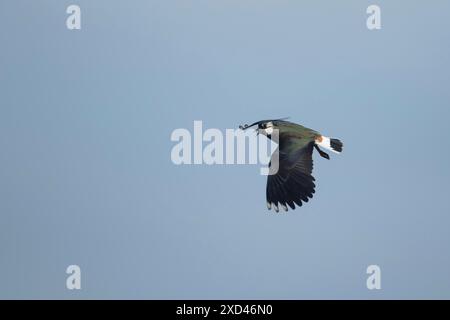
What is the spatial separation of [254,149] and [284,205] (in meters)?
1.31

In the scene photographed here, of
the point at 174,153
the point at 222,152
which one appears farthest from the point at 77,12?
the point at 222,152

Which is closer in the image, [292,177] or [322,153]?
[292,177]

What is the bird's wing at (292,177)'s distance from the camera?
74.1 ft

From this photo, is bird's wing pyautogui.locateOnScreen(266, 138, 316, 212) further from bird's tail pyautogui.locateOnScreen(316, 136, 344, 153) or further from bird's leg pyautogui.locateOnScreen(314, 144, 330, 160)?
bird's tail pyautogui.locateOnScreen(316, 136, 344, 153)

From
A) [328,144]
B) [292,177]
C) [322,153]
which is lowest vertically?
[292,177]

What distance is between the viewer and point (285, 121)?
75.2 feet

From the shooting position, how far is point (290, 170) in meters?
22.6

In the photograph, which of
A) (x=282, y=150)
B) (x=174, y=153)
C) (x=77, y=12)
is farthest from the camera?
(x=77, y=12)

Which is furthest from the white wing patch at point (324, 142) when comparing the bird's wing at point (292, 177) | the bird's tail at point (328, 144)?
the bird's wing at point (292, 177)

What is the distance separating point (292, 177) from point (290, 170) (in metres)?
0.13


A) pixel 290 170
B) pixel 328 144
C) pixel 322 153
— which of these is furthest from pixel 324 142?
pixel 290 170

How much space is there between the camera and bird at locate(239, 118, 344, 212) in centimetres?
2258

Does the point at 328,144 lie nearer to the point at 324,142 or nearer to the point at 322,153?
the point at 324,142
